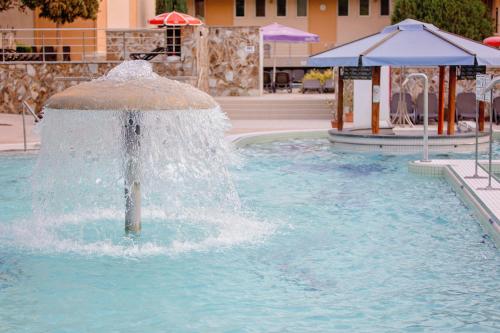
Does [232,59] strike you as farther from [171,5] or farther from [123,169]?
[123,169]

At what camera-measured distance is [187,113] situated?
9.09 meters

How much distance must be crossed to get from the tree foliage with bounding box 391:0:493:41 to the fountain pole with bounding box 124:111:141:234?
33195 mm

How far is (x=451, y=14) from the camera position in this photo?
133ft

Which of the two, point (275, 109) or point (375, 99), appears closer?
point (375, 99)

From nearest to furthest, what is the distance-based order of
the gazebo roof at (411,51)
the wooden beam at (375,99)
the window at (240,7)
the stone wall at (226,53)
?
the gazebo roof at (411,51), the wooden beam at (375,99), the stone wall at (226,53), the window at (240,7)

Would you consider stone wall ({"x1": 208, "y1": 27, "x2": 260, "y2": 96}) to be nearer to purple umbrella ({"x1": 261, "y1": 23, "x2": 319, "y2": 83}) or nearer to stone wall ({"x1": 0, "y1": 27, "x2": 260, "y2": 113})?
stone wall ({"x1": 0, "y1": 27, "x2": 260, "y2": 113})

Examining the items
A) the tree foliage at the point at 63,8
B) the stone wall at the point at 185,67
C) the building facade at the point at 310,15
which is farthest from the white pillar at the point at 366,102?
the building facade at the point at 310,15

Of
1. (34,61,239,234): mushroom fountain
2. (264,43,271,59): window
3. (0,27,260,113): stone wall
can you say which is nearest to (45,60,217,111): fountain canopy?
(34,61,239,234): mushroom fountain

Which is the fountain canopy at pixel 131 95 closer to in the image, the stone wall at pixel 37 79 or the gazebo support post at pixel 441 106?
the gazebo support post at pixel 441 106

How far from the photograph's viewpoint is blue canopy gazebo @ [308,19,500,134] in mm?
17516

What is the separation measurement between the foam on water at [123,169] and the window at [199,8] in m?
41.0

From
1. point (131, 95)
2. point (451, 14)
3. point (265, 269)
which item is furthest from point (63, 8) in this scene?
point (265, 269)

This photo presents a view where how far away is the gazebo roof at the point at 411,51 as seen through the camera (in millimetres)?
17500

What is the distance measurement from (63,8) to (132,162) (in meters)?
22.4
